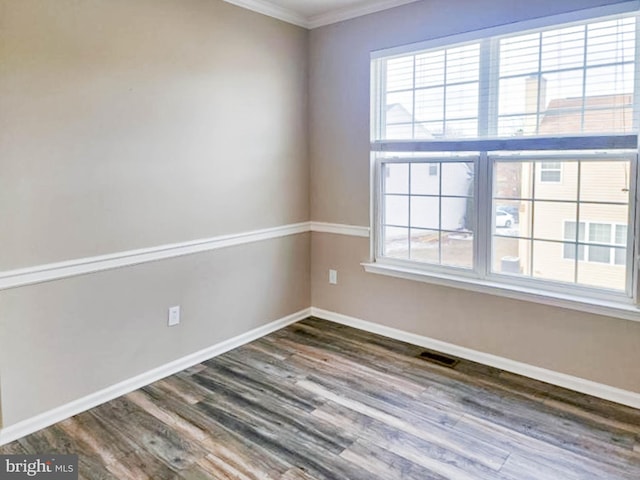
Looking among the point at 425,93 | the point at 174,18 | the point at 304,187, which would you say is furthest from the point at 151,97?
the point at 425,93

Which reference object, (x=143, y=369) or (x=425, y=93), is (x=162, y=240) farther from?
(x=425, y=93)

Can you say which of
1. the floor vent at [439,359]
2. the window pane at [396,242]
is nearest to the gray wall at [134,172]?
the window pane at [396,242]

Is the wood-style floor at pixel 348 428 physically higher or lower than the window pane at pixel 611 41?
lower

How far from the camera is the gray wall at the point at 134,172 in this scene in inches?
92.0

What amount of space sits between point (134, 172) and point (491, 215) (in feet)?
7.39

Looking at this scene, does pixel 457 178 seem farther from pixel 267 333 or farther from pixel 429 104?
pixel 267 333

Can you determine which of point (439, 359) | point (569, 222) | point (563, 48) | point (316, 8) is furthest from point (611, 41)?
point (439, 359)

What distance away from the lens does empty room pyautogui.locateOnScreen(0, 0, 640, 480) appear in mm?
2318

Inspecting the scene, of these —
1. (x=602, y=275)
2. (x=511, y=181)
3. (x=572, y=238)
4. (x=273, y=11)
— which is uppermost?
(x=273, y=11)

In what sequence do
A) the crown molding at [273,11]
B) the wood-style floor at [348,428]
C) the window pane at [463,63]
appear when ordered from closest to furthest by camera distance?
the wood-style floor at [348,428]
the window pane at [463,63]
the crown molding at [273,11]

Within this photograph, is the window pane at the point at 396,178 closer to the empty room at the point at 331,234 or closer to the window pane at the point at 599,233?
the empty room at the point at 331,234

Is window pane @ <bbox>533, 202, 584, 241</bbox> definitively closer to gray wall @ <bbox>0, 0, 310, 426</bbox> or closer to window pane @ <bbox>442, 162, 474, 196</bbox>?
window pane @ <bbox>442, 162, 474, 196</bbox>

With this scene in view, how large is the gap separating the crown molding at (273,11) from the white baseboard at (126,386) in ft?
7.74

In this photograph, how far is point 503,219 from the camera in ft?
10.1
